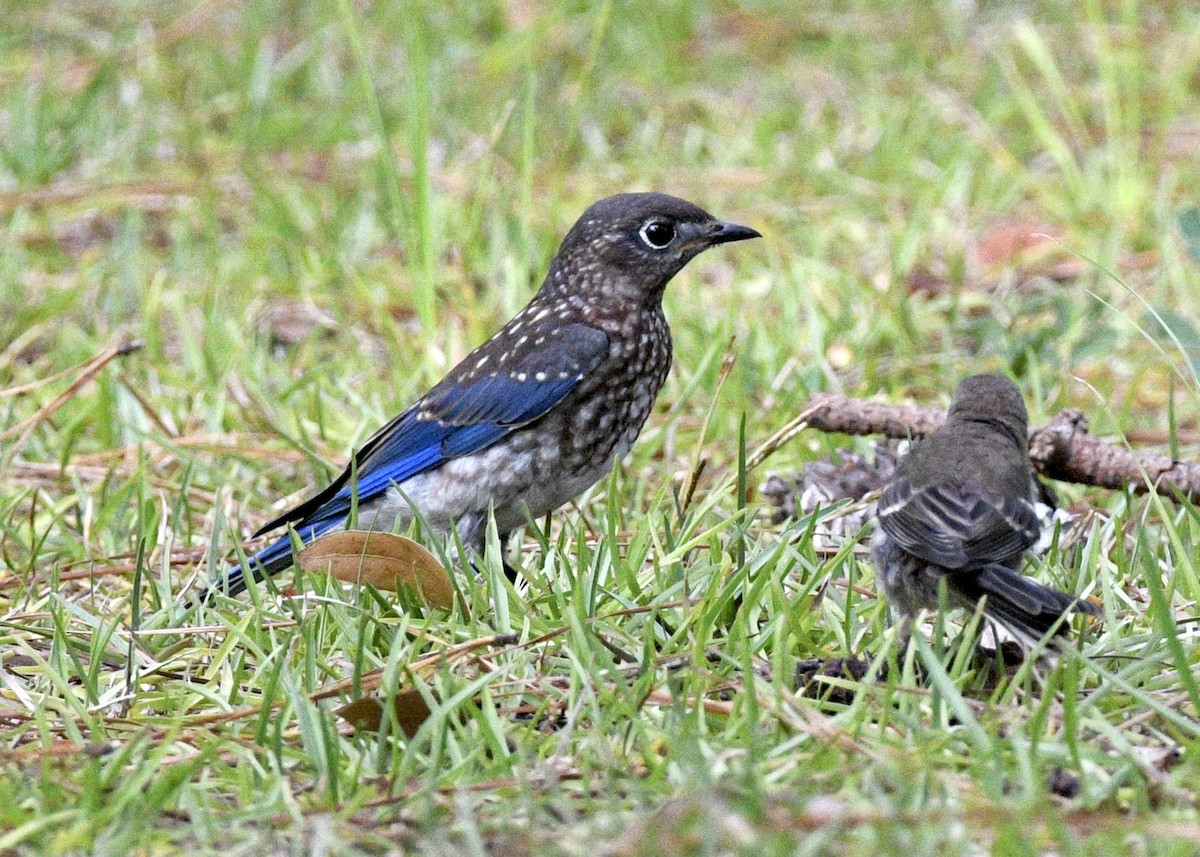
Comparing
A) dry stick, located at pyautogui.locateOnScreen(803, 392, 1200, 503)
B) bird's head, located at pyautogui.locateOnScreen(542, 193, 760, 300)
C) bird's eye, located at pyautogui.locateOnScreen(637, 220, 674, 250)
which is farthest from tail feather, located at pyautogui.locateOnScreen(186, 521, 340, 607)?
dry stick, located at pyautogui.locateOnScreen(803, 392, 1200, 503)

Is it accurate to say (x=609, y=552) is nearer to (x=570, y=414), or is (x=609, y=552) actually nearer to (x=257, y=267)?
(x=570, y=414)

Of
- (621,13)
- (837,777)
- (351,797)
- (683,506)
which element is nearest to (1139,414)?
(683,506)

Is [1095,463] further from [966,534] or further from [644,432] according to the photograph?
[644,432]

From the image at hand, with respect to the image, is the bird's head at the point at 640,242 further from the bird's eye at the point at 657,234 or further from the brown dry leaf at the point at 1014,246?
the brown dry leaf at the point at 1014,246

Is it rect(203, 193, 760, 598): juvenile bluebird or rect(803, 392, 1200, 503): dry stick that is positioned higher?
rect(203, 193, 760, 598): juvenile bluebird

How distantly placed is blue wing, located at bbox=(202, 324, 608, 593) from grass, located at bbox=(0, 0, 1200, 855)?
29cm

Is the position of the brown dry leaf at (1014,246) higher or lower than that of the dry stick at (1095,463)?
higher

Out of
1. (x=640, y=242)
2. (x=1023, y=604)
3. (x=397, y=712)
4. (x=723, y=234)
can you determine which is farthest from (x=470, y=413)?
(x=1023, y=604)

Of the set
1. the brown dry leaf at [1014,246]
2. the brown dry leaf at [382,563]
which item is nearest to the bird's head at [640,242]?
the brown dry leaf at [382,563]

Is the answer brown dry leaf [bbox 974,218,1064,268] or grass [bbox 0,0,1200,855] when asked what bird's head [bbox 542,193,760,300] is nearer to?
grass [bbox 0,0,1200,855]

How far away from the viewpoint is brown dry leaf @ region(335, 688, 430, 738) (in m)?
3.18

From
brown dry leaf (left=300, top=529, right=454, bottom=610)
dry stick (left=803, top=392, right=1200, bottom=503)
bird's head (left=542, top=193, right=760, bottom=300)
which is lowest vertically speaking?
dry stick (left=803, top=392, right=1200, bottom=503)

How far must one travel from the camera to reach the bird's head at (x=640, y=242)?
5.00m

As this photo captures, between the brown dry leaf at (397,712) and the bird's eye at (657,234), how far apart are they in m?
2.14
